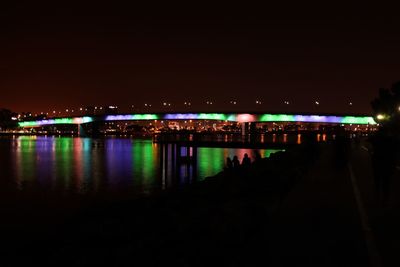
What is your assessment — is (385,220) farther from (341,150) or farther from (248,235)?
(341,150)

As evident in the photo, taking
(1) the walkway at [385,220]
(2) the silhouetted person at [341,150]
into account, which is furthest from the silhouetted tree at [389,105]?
(1) the walkway at [385,220]

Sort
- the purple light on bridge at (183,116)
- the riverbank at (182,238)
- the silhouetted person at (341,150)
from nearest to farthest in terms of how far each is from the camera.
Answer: the riverbank at (182,238), the silhouetted person at (341,150), the purple light on bridge at (183,116)

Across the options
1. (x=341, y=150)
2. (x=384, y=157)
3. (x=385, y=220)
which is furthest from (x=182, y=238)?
(x=341, y=150)

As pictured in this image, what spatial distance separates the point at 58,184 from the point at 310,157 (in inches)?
835

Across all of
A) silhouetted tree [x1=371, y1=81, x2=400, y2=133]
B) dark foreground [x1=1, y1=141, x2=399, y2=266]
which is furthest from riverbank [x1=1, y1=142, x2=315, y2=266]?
silhouetted tree [x1=371, y1=81, x2=400, y2=133]

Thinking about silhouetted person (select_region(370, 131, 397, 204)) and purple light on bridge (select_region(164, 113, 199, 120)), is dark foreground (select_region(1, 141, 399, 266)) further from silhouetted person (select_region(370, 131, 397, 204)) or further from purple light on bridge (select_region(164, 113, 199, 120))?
purple light on bridge (select_region(164, 113, 199, 120))

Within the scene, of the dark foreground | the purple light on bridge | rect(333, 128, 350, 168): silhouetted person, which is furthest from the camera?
the purple light on bridge

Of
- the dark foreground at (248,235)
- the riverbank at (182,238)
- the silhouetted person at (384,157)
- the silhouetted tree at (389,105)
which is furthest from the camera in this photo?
the silhouetted tree at (389,105)

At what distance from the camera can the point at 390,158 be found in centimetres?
1275

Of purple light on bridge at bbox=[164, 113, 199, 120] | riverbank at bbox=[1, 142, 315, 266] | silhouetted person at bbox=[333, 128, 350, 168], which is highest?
purple light on bridge at bbox=[164, 113, 199, 120]

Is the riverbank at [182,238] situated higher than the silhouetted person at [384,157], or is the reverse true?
the silhouetted person at [384,157]

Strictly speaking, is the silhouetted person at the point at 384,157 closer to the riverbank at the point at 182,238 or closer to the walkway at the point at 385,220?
the walkway at the point at 385,220

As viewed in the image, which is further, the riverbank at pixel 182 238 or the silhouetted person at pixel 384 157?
the silhouetted person at pixel 384 157

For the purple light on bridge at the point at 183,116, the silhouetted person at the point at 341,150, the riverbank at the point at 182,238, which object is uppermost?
the purple light on bridge at the point at 183,116
